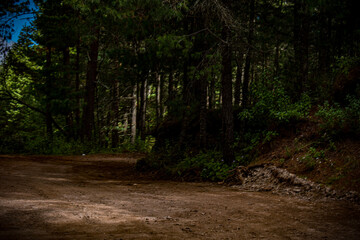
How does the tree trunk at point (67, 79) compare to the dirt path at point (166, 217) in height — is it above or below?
above

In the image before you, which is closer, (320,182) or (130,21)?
(320,182)

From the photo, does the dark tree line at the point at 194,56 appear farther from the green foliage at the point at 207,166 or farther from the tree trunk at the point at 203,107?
the green foliage at the point at 207,166

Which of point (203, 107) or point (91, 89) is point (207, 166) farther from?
point (91, 89)

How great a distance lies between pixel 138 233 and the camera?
359cm

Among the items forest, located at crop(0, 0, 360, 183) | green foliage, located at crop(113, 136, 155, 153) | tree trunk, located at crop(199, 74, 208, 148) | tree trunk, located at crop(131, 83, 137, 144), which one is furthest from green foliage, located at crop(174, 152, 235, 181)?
tree trunk, located at crop(131, 83, 137, 144)

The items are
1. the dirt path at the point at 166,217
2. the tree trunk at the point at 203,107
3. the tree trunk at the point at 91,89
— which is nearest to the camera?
the dirt path at the point at 166,217

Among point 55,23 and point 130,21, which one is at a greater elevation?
point 55,23

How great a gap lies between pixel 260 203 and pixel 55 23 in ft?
59.4

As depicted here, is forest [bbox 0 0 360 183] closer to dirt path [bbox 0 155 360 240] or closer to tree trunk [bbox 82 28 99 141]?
dirt path [bbox 0 155 360 240]

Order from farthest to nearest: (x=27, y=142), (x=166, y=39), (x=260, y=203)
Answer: (x=27, y=142), (x=166, y=39), (x=260, y=203)

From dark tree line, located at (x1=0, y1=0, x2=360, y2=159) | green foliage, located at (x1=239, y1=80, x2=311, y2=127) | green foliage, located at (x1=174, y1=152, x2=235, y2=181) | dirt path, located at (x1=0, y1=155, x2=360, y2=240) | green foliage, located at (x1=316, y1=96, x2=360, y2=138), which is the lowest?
dirt path, located at (x1=0, y1=155, x2=360, y2=240)

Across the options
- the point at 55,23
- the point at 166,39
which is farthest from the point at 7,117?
the point at 166,39

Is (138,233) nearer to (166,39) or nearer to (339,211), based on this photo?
(339,211)

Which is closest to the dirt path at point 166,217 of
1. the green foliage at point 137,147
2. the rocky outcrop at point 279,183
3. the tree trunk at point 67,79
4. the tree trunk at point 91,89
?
the rocky outcrop at point 279,183
